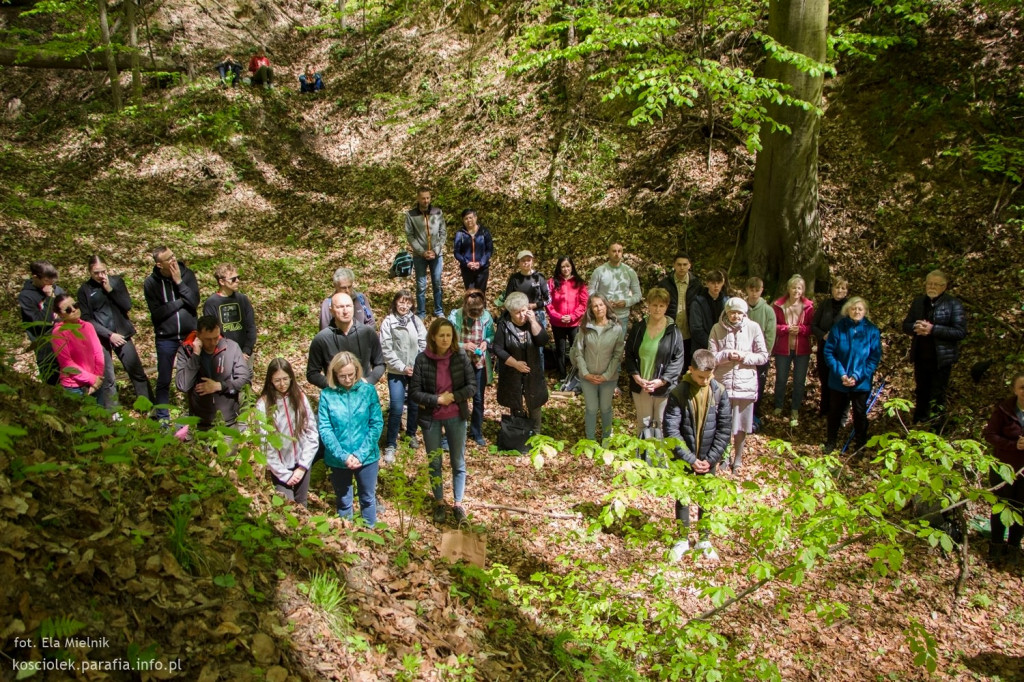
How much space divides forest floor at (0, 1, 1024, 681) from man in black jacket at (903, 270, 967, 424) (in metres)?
0.46

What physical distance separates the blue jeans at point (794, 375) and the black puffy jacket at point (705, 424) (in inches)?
95.7

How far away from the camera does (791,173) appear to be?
8227 millimetres

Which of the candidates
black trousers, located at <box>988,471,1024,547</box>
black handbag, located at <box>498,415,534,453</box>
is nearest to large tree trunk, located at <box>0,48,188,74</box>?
black handbag, located at <box>498,415,534,453</box>

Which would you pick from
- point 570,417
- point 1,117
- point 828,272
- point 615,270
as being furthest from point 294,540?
point 1,117

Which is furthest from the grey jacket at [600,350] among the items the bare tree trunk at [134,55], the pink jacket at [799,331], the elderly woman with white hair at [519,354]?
the bare tree trunk at [134,55]

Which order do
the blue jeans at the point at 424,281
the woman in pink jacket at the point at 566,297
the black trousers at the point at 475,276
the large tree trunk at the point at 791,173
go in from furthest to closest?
the blue jeans at the point at 424,281, the black trousers at the point at 475,276, the woman in pink jacket at the point at 566,297, the large tree trunk at the point at 791,173

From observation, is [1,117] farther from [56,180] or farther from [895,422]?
[895,422]

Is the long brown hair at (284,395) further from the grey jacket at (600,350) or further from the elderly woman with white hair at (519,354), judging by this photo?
the grey jacket at (600,350)

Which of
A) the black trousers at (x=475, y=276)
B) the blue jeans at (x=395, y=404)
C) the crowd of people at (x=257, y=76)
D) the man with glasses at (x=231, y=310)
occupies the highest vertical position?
the crowd of people at (x=257, y=76)

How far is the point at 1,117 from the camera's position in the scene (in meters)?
15.7

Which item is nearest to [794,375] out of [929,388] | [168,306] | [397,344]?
[929,388]

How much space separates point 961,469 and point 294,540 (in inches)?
263

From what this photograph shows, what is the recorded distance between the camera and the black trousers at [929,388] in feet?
22.0

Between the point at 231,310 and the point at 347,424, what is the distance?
2.31 m
